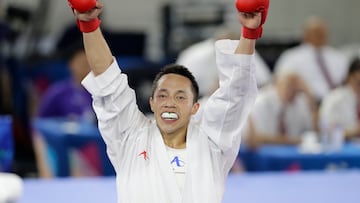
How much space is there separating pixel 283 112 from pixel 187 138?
385cm

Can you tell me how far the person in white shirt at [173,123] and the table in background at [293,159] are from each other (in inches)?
→ 125

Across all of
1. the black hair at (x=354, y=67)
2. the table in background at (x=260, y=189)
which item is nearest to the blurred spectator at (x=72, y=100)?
the table in background at (x=260, y=189)

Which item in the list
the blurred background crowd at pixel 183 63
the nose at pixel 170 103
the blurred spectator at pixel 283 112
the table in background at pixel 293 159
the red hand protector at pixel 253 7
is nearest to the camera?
the red hand protector at pixel 253 7

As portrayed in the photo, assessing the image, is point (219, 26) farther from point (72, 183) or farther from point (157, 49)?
point (72, 183)

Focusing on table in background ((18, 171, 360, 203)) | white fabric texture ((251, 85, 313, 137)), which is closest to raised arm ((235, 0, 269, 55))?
table in background ((18, 171, 360, 203))

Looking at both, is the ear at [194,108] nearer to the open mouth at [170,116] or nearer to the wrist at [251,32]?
the open mouth at [170,116]

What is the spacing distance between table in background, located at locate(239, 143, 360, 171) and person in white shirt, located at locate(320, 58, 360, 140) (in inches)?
16.1

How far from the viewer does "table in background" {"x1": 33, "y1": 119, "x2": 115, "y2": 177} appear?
6.13 meters

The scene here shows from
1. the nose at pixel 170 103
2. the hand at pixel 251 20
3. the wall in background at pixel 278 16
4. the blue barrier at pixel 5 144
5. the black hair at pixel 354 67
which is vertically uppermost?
the hand at pixel 251 20

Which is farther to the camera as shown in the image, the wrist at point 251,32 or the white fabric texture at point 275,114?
the white fabric texture at point 275,114

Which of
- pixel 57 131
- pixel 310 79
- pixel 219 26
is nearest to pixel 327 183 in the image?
pixel 57 131

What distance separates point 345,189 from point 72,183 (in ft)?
5.48

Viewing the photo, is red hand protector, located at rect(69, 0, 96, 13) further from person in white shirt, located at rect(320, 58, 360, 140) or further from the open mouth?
person in white shirt, located at rect(320, 58, 360, 140)

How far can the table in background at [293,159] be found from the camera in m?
6.09
